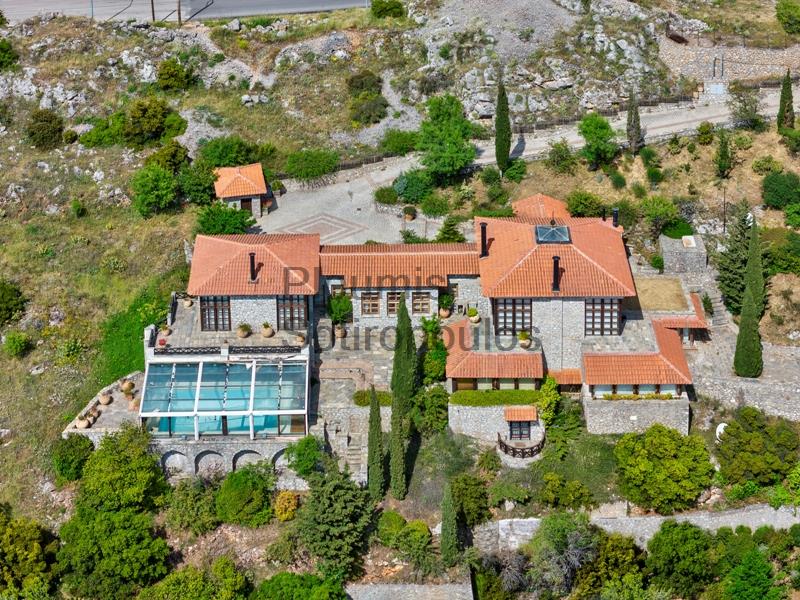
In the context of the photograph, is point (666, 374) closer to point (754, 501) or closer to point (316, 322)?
point (754, 501)

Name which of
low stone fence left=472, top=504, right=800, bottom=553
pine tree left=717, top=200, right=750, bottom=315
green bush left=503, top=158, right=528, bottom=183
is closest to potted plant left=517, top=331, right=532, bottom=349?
low stone fence left=472, top=504, right=800, bottom=553

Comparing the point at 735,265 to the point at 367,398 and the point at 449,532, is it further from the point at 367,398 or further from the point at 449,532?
the point at 449,532

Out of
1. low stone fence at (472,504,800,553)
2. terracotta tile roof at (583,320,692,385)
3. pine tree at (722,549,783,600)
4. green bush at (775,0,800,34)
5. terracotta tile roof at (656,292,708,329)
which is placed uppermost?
green bush at (775,0,800,34)

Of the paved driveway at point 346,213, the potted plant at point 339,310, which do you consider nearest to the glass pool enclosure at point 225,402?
the potted plant at point 339,310

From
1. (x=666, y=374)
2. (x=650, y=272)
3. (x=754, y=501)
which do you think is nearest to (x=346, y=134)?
(x=650, y=272)

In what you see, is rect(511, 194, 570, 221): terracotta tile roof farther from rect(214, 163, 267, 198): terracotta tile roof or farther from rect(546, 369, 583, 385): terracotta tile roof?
rect(214, 163, 267, 198): terracotta tile roof

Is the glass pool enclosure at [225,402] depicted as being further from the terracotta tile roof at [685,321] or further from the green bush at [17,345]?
the terracotta tile roof at [685,321]

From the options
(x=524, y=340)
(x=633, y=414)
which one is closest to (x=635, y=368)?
(x=633, y=414)
